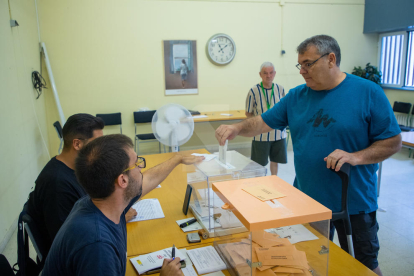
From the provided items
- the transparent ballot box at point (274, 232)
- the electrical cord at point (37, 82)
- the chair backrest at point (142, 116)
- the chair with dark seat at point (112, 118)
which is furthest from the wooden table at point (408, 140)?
the electrical cord at point (37, 82)

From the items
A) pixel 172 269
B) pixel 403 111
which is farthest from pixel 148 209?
pixel 403 111

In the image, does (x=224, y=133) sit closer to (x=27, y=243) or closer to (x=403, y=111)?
(x=27, y=243)

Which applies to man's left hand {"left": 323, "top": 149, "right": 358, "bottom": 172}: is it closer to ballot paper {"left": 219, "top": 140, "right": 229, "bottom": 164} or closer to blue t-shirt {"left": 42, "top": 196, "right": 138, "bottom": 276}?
ballot paper {"left": 219, "top": 140, "right": 229, "bottom": 164}

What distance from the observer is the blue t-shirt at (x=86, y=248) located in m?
0.99

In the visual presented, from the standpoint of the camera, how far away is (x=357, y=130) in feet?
5.29

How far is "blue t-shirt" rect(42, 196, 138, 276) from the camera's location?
99 cm

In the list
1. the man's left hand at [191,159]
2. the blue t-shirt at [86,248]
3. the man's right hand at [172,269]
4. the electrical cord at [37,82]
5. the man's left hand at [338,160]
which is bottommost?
the man's right hand at [172,269]

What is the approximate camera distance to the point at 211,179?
155 centimetres

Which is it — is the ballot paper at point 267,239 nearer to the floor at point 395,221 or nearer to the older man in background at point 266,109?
the floor at point 395,221

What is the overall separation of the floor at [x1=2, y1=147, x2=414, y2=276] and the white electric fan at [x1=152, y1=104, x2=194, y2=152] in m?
1.61

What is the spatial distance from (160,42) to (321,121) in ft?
14.9

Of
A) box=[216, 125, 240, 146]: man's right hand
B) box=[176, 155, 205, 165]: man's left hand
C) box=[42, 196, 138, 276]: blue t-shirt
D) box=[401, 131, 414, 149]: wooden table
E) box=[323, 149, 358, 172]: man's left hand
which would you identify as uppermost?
box=[216, 125, 240, 146]: man's right hand

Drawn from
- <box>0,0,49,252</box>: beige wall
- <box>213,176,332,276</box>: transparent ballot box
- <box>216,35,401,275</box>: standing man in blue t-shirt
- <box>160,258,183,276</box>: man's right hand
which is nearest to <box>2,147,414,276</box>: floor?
<box>0,0,49,252</box>: beige wall

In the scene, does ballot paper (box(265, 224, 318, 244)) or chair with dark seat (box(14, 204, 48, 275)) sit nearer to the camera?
ballot paper (box(265, 224, 318, 244))
